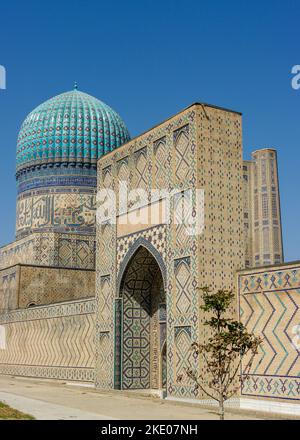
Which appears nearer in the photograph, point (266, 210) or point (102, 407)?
point (102, 407)

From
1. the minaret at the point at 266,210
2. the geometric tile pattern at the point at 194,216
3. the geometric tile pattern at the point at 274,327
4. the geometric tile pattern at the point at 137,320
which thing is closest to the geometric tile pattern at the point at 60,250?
the minaret at the point at 266,210

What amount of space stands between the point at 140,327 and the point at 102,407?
4.14m

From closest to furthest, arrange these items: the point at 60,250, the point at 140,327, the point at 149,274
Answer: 1. the point at 140,327
2. the point at 149,274
3. the point at 60,250

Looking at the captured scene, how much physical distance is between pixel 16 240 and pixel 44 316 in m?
5.93

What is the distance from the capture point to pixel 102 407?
10.8 meters

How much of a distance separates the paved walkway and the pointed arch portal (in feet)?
2.70

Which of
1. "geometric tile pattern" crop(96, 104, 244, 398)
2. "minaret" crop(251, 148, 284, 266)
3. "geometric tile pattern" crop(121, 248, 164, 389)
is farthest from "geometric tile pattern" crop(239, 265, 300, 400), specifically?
"minaret" crop(251, 148, 284, 266)

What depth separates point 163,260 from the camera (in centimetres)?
1300

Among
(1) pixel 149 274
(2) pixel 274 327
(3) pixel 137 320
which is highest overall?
(1) pixel 149 274

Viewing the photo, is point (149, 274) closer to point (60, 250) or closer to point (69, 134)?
point (60, 250)

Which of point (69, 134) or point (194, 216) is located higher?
point (69, 134)

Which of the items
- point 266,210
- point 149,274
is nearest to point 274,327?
point 149,274

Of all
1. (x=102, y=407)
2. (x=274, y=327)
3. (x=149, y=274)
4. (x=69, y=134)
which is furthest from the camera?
(x=69, y=134)
